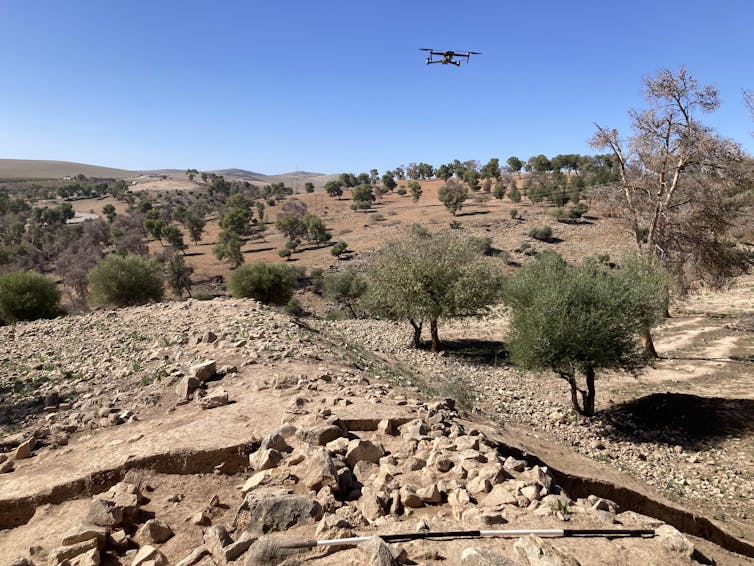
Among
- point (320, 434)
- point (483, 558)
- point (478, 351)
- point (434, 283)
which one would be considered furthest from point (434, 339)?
point (483, 558)

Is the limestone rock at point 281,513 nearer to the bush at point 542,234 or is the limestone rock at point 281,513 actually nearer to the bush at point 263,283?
the bush at point 263,283

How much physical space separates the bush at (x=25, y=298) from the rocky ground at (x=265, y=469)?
14.7m

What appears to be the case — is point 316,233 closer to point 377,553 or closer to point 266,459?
point 266,459

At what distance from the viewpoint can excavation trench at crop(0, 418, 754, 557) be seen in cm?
568

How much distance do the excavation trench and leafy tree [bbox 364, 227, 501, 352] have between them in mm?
11628

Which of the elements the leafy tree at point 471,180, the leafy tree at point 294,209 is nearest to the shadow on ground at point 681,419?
the leafy tree at point 294,209

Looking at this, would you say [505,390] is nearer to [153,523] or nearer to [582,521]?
[582,521]

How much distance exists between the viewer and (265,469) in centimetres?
585

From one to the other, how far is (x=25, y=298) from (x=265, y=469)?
78.5 feet

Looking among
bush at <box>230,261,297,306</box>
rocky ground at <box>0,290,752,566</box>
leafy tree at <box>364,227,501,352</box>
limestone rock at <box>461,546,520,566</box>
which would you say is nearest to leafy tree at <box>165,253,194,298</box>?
bush at <box>230,261,297,306</box>

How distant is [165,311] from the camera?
1678cm

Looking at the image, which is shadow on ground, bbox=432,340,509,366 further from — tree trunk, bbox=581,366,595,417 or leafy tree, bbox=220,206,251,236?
leafy tree, bbox=220,206,251,236

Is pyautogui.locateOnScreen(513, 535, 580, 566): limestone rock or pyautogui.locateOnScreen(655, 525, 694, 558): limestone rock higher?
pyautogui.locateOnScreen(513, 535, 580, 566): limestone rock

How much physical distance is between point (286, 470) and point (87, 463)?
10.2 feet
